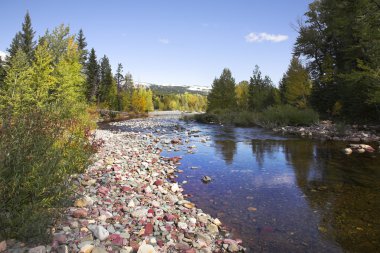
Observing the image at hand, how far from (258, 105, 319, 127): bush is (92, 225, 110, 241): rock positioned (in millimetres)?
24625

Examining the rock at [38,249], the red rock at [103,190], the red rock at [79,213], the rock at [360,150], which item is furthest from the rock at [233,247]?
the rock at [360,150]

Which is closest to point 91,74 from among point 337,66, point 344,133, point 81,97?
point 81,97

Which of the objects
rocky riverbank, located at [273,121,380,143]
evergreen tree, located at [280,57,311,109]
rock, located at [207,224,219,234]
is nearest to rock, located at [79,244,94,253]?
rock, located at [207,224,219,234]

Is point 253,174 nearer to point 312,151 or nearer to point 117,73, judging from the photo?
point 312,151

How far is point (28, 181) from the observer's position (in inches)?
144

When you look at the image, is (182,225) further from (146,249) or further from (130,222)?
(146,249)

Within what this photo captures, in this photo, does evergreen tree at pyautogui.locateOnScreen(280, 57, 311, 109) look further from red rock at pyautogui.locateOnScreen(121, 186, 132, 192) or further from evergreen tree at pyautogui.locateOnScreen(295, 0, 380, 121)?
red rock at pyautogui.locateOnScreen(121, 186, 132, 192)

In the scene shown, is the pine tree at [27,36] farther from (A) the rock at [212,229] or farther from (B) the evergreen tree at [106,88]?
(A) the rock at [212,229]

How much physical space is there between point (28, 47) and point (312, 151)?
41.3 meters

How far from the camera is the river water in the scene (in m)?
5.02

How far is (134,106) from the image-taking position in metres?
68.9

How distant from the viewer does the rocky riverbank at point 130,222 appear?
3.86 metres

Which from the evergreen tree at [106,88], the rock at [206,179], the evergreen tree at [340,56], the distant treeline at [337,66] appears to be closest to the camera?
the rock at [206,179]

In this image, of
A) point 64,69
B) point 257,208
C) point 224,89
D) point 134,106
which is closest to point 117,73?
point 134,106
